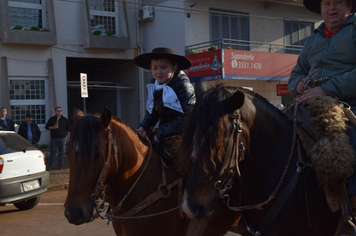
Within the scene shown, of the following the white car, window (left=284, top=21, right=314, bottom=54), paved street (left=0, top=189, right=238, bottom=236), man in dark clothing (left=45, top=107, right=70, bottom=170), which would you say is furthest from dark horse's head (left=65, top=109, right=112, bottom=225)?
window (left=284, top=21, right=314, bottom=54)

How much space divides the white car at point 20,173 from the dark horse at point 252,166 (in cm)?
564

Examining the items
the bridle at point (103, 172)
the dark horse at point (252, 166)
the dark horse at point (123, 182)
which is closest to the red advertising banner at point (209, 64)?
the dark horse at point (123, 182)

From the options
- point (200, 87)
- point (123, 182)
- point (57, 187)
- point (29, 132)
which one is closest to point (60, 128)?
point (29, 132)

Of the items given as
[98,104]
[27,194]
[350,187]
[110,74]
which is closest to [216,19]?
[110,74]

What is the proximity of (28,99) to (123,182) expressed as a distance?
520 inches

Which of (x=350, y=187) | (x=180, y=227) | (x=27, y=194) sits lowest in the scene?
(x=27, y=194)

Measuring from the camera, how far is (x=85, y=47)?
1611 centimetres

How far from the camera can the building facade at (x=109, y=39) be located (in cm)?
1484

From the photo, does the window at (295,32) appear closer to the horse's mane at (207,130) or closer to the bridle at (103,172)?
the bridle at (103,172)

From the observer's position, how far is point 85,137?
2.92 metres

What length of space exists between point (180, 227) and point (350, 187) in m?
1.54

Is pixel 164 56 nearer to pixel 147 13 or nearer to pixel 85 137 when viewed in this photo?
pixel 85 137

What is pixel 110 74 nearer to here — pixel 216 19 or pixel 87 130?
pixel 216 19

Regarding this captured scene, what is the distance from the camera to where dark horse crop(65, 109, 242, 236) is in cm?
290
